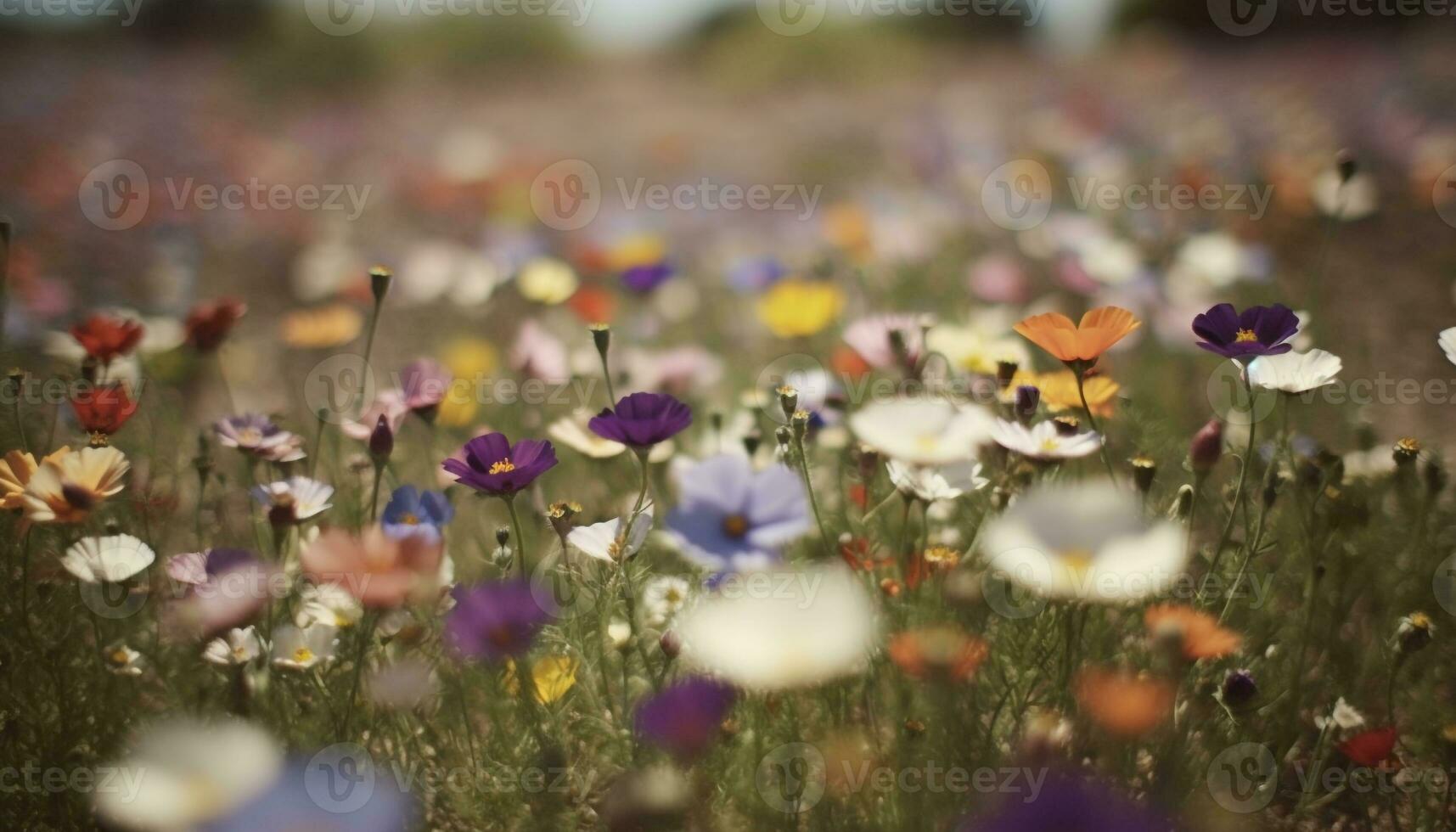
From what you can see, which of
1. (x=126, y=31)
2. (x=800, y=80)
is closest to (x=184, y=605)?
(x=800, y=80)

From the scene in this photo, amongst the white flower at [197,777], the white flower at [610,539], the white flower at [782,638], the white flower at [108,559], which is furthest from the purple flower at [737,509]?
the white flower at [108,559]

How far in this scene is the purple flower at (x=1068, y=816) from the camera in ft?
2.45

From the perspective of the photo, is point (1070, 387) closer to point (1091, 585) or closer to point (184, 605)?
point (1091, 585)

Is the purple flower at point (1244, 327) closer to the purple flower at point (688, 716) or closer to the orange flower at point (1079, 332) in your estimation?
the orange flower at point (1079, 332)

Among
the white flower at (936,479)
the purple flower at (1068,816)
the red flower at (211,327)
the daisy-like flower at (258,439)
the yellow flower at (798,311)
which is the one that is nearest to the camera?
the purple flower at (1068,816)

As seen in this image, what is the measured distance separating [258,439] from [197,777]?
59cm

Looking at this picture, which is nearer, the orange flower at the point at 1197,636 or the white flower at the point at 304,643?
the orange flower at the point at 1197,636

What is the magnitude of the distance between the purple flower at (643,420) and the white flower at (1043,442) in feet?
1.18

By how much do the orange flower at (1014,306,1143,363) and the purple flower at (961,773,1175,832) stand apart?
50 cm

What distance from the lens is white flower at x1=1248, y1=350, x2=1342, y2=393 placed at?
112 centimetres

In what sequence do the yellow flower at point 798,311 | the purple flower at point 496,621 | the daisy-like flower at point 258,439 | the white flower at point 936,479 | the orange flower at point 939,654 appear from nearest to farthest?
the orange flower at point 939,654 → the purple flower at point 496,621 → the white flower at point 936,479 → the daisy-like flower at point 258,439 → the yellow flower at point 798,311

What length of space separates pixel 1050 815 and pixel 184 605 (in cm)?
110

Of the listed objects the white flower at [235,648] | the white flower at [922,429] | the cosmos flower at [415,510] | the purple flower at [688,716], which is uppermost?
the white flower at [922,429]

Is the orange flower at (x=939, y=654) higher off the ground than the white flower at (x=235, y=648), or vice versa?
the orange flower at (x=939, y=654)
